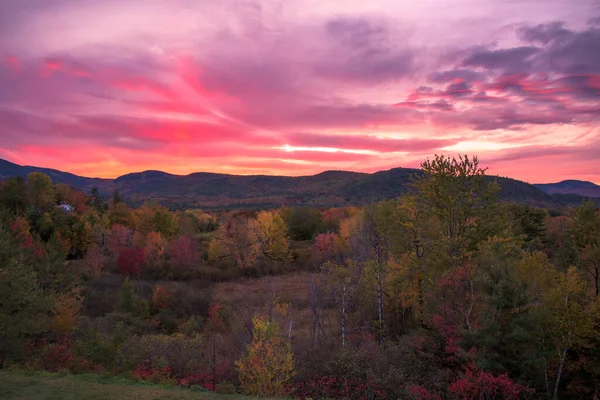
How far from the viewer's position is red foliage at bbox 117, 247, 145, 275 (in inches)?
2896

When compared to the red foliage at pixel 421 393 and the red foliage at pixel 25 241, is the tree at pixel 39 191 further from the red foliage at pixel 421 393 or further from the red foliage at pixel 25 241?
the red foliage at pixel 421 393

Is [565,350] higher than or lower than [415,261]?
lower

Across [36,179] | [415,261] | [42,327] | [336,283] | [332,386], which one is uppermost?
[36,179]

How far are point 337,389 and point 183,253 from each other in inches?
2370

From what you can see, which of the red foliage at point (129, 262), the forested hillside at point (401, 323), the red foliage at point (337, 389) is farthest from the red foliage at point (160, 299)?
the red foliage at point (337, 389)

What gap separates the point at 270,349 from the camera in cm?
2512

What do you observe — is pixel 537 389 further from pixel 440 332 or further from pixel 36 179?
pixel 36 179

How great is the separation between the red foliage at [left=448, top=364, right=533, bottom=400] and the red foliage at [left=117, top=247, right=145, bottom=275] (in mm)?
63885

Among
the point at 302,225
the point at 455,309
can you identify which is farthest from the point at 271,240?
the point at 455,309

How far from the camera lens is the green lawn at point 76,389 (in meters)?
18.2

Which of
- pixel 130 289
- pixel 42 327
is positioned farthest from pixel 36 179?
pixel 42 327

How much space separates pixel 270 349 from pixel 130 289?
120 ft

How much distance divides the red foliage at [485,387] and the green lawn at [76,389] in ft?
38.7

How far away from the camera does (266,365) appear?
25.0 metres
